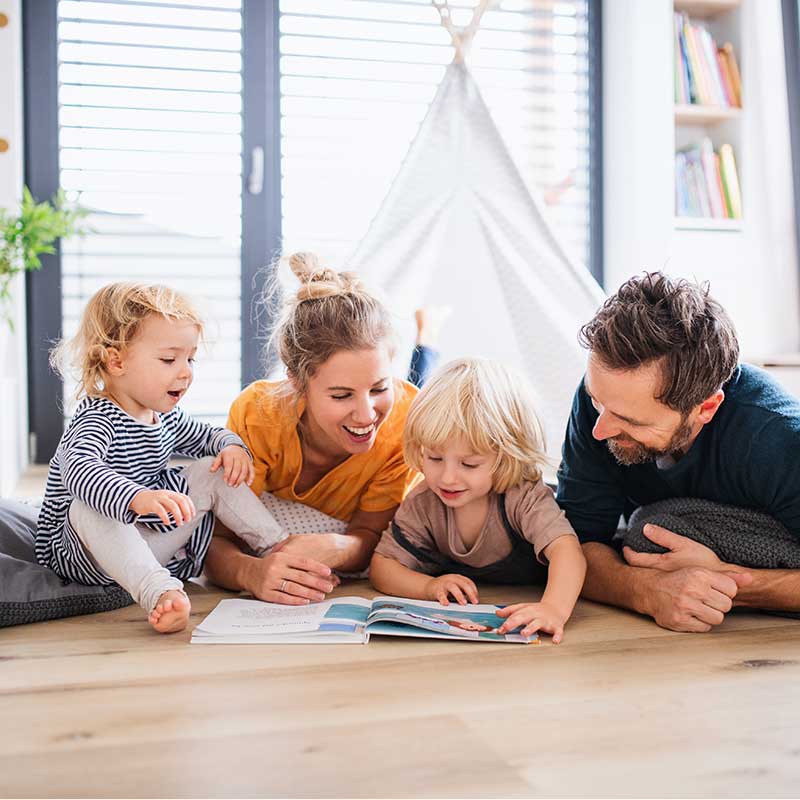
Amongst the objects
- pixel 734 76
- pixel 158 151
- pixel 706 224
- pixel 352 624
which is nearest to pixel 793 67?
pixel 734 76

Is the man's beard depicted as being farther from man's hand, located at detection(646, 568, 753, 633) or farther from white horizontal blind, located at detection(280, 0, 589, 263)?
white horizontal blind, located at detection(280, 0, 589, 263)

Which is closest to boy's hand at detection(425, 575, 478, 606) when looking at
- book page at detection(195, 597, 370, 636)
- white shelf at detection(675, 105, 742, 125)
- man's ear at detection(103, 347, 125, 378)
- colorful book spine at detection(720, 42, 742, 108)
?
book page at detection(195, 597, 370, 636)

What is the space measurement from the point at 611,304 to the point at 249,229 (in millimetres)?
2147

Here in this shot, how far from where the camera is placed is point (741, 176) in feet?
10.9

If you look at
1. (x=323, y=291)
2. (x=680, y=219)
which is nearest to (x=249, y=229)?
(x=680, y=219)

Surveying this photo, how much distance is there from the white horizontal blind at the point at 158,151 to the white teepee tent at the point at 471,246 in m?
0.96

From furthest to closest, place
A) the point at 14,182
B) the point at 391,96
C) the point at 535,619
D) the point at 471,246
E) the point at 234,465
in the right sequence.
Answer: the point at 391,96 < the point at 14,182 < the point at 471,246 < the point at 234,465 < the point at 535,619

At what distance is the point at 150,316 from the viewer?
1.52 metres

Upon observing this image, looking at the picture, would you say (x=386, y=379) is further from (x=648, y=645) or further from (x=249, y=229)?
(x=249, y=229)

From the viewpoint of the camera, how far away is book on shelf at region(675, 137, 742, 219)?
332 cm

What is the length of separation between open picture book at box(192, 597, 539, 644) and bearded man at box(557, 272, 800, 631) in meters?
0.23

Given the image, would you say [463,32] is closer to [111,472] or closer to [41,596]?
[111,472]

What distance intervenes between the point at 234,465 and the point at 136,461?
154 mm

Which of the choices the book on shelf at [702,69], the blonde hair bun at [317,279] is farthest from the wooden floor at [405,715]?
the book on shelf at [702,69]
